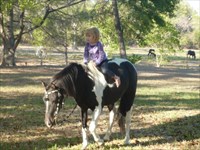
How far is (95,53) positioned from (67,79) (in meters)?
1.02

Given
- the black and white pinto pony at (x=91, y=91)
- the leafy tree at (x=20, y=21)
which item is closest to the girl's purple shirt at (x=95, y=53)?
the black and white pinto pony at (x=91, y=91)

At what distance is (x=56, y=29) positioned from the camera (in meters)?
39.1

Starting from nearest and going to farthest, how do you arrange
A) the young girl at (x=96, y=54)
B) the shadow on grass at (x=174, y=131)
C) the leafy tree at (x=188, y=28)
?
1. the young girl at (x=96, y=54)
2. the shadow on grass at (x=174, y=131)
3. the leafy tree at (x=188, y=28)

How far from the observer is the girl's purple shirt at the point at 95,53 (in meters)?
7.50

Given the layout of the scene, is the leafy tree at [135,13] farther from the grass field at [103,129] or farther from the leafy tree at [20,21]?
the leafy tree at [20,21]

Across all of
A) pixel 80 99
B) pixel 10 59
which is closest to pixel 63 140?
pixel 80 99

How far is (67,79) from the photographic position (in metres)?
6.80

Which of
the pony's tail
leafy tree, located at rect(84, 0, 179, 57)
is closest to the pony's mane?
the pony's tail

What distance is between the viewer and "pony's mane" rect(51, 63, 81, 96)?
6664 millimetres

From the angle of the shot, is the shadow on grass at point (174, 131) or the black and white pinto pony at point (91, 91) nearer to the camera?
the black and white pinto pony at point (91, 91)

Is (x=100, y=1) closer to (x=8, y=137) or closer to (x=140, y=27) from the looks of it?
(x=140, y=27)

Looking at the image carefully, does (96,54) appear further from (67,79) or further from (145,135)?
(145,135)

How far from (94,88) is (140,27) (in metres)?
17.5

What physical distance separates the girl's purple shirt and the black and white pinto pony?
9.8 inches
